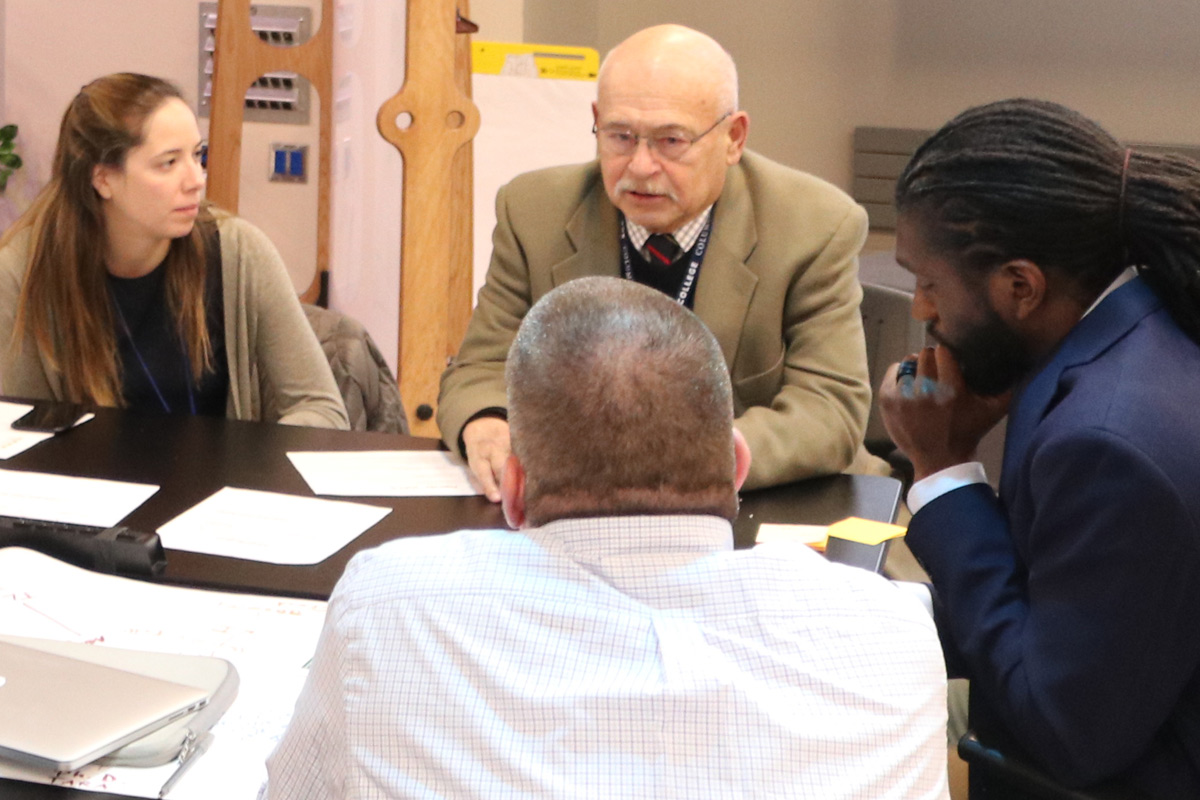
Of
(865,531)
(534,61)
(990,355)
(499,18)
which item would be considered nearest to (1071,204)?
(990,355)

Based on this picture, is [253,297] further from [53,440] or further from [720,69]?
[720,69]

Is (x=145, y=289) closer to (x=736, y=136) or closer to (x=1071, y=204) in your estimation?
(x=736, y=136)

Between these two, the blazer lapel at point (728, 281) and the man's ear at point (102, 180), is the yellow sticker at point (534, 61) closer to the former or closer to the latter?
the man's ear at point (102, 180)

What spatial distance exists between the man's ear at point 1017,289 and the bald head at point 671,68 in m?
0.90

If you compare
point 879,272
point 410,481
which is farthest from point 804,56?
point 410,481

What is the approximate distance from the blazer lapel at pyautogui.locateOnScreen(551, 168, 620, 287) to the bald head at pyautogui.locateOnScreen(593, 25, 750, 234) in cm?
9

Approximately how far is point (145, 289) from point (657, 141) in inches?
43.3

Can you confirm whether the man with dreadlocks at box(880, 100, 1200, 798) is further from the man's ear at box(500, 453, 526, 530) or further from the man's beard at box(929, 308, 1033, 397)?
the man's ear at box(500, 453, 526, 530)

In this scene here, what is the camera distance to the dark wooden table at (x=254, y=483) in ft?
4.91

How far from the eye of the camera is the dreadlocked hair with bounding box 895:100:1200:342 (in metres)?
1.28

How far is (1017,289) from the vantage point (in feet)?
4.37

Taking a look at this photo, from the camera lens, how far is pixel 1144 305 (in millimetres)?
1289

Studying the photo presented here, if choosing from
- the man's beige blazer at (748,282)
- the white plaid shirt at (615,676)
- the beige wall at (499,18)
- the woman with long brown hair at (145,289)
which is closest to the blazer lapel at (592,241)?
the man's beige blazer at (748,282)

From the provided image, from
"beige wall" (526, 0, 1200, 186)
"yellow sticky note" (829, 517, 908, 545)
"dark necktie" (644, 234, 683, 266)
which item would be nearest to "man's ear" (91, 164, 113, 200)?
"dark necktie" (644, 234, 683, 266)
